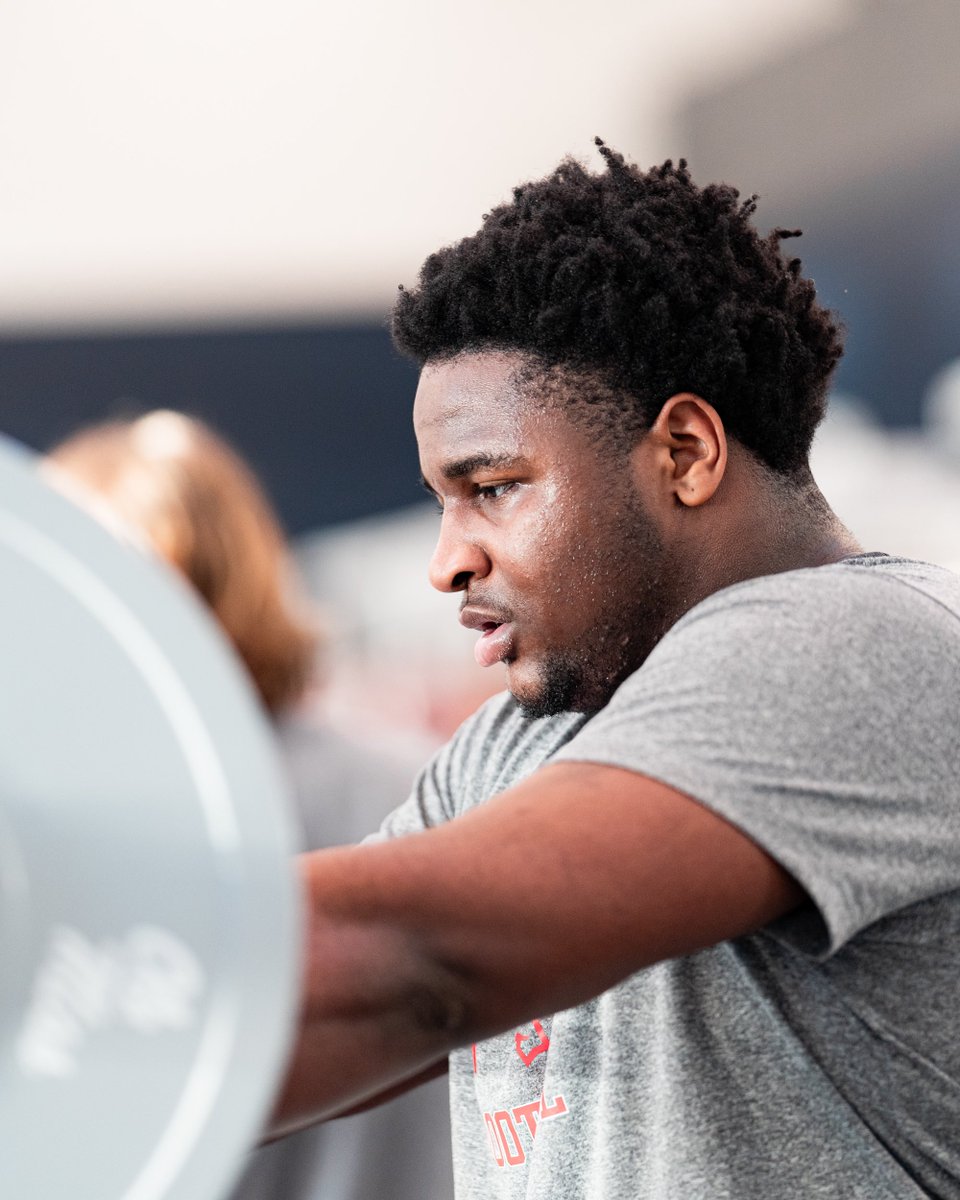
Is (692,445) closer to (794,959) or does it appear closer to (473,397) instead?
(473,397)

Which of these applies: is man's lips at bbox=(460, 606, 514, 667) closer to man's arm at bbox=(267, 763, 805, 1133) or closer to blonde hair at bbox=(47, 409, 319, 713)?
man's arm at bbox=(267, 763, 805, 1133)

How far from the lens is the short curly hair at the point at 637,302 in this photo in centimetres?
109

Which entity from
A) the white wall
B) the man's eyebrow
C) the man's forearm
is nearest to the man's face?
the man's eyebrow

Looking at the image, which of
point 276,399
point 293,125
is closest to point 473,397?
point 276,399

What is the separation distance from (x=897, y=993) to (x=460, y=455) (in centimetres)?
47

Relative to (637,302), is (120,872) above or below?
below

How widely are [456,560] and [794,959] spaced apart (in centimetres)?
38

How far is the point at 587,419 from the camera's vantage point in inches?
42.6

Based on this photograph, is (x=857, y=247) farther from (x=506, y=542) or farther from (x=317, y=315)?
(x=506, y=542)

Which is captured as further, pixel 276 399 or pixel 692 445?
pixel 276 399

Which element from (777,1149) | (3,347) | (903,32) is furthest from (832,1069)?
(903,32)

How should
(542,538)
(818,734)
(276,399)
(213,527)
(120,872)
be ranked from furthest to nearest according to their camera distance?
(276,399) < (213,527) < (542,538) < (818,734) < (120,872)

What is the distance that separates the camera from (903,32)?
466 centimetres

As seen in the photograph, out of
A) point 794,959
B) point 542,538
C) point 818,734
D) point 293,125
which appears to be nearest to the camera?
point 818,734
